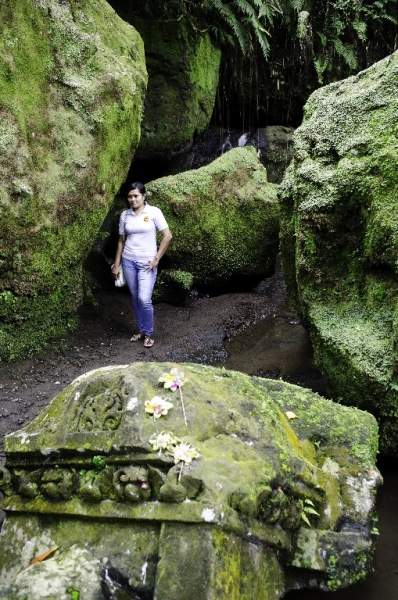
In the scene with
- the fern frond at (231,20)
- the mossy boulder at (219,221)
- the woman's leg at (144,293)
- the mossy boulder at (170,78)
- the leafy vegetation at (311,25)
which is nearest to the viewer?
the woman's leg at (144,293)

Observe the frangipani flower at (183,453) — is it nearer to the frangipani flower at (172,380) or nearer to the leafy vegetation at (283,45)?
the frangipani flower at (172,380)

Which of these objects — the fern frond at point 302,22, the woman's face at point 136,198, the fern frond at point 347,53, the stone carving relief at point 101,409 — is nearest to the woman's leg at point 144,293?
the woman's face at point 136,198

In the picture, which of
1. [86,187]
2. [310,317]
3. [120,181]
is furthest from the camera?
[120,181]

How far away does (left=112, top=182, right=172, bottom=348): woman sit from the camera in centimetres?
Answer: 671

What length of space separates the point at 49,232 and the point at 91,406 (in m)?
3.82

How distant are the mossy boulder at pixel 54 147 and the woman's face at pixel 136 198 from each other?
19.5 inches

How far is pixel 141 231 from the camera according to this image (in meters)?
6.73

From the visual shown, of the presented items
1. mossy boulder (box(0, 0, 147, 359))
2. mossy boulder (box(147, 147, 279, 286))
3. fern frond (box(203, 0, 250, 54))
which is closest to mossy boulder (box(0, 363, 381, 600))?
mossy boulder (box(0, 0, 147, 359))

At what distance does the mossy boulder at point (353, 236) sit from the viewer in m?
4.48

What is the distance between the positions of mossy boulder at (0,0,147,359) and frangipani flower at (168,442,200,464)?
3.99 metres

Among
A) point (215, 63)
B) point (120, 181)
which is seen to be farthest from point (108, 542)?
point (215, 63)

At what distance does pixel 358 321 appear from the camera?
4859 millimetres

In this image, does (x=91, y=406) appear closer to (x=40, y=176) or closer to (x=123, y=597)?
(x=123, y=597)

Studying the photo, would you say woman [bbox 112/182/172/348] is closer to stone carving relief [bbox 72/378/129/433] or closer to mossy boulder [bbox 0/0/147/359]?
mossy boulder [bbox 0/0/147/359]
